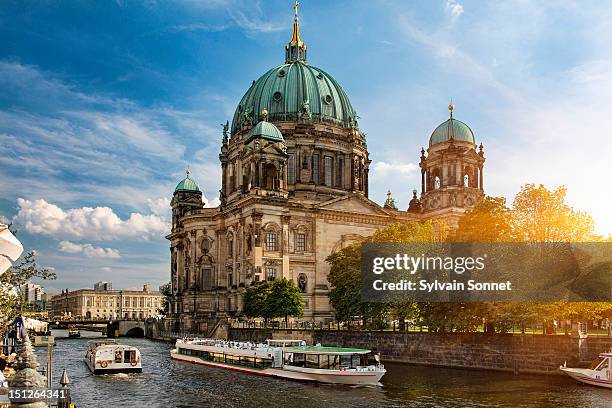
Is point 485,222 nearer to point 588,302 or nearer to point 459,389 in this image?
point 588,302

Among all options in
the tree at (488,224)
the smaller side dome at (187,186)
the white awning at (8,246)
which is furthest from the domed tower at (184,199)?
the white awning at (8,246)

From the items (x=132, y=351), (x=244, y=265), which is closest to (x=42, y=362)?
(x=132, y=351)

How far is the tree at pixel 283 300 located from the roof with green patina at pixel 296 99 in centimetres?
3877

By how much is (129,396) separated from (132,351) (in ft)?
50.4

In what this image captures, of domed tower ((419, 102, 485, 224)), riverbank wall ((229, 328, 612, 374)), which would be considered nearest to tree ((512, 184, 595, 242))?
riverbank wall ((229, 328, 612, 374))

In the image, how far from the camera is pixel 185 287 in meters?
122

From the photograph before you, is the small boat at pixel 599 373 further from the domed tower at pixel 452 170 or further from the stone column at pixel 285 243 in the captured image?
the domed tower at pixel 452 170

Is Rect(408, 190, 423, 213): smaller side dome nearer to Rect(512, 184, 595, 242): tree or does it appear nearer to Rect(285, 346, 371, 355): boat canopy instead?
Rect(512, 184, 595, 242): tree

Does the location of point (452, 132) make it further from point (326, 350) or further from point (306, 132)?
point (326, 350)

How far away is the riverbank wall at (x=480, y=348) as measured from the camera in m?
55.7

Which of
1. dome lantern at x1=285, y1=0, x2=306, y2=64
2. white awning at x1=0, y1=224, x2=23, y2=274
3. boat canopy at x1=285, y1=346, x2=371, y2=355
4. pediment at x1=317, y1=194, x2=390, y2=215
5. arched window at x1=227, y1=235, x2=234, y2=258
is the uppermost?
dome lantern at x1=285, y1=0, x2=306, y2=64

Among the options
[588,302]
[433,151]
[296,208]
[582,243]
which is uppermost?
[433,151]

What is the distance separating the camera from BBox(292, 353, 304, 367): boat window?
58531 mm

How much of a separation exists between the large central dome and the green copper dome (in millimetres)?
17582
